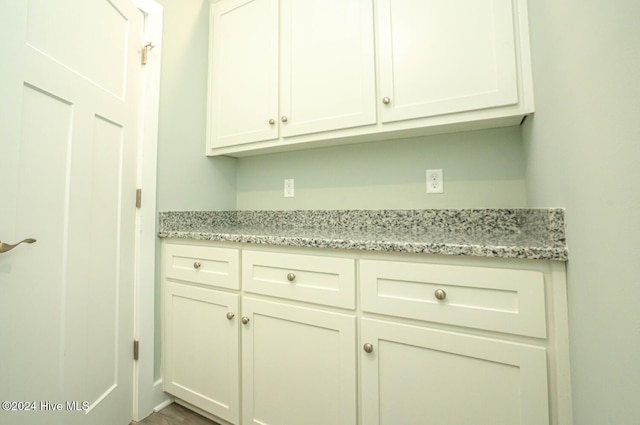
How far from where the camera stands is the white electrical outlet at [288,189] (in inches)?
68.0

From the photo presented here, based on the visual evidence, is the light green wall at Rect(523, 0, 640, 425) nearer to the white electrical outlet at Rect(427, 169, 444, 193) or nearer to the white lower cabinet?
the white lower cabinet

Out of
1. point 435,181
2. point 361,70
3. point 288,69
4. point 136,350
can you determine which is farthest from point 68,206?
point 435,181

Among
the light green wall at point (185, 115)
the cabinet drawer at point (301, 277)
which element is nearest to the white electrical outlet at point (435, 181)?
the cabinet drawer at point (301, 277)

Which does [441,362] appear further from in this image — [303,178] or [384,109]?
[303,178]

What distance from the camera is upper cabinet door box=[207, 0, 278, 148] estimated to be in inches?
58.1

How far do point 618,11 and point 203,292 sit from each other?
1468mm

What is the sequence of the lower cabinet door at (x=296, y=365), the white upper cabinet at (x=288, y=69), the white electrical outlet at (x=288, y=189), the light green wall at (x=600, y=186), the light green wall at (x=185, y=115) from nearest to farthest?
the light green wall at (x=600, y=186) < the lower cabinet door at (x=296, y=365) < the white upper cabinet at (x=288, y=69) < the light green wall at (x=185, y=115) < the white electrical outlet at (x=288, y=189)

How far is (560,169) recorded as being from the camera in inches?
27.8

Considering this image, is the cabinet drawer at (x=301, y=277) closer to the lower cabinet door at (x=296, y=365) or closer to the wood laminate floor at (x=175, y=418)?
the lower cabinet door at (x=296, y=365)

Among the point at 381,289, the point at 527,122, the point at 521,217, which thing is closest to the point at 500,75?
the point at 527,122

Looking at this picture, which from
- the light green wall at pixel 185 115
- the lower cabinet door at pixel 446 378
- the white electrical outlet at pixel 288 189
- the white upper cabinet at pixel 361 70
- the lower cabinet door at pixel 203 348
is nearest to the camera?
the lower cabinet door at pixel 446 378

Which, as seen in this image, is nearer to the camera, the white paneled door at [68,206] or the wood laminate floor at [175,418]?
the white paneled door at [68,206]

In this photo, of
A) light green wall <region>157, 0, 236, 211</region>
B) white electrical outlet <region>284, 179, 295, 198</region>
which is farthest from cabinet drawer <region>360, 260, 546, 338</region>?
light green wall <region>157, 0, 236, 211</region>

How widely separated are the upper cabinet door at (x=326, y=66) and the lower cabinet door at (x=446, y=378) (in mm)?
922
